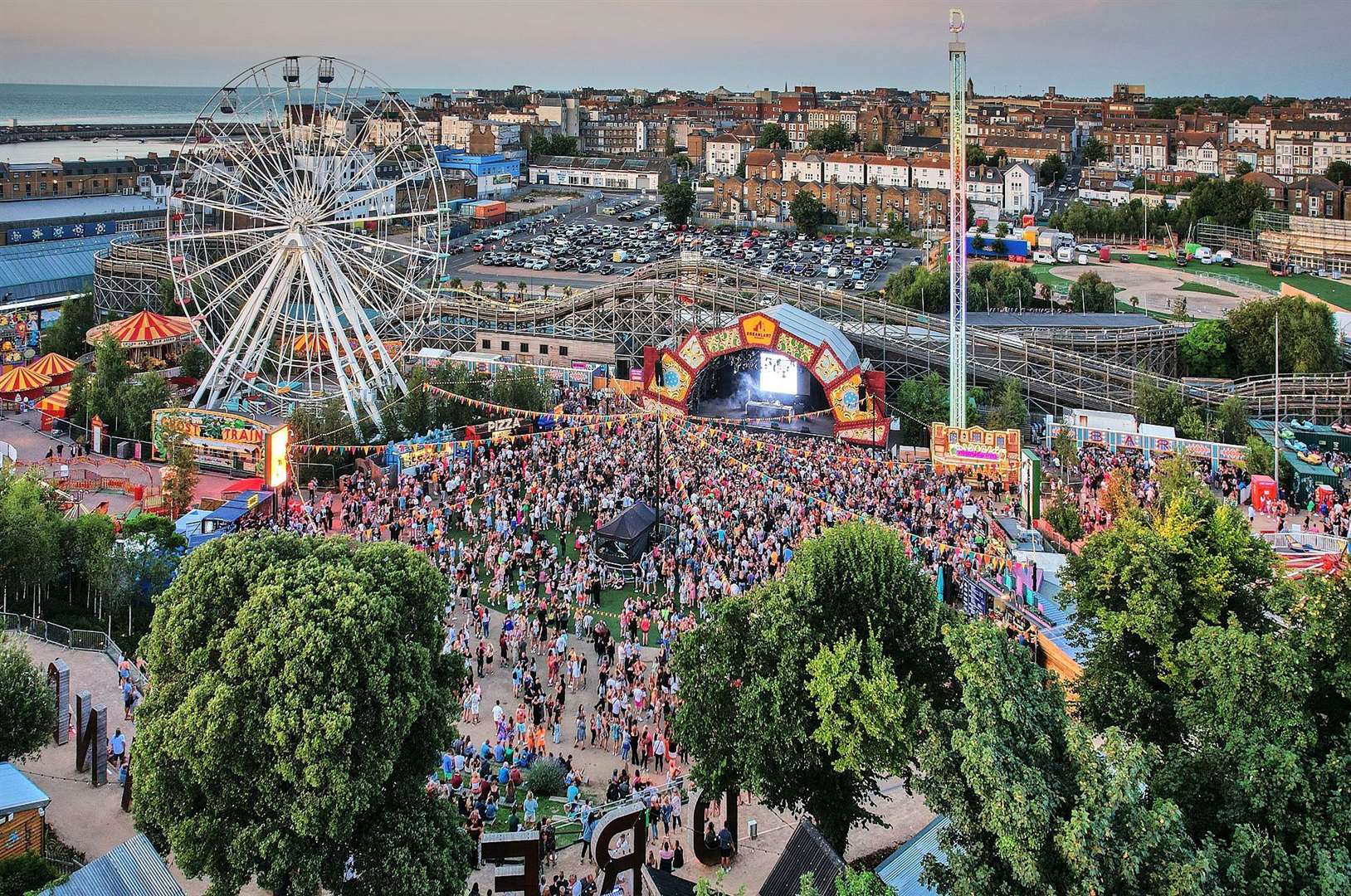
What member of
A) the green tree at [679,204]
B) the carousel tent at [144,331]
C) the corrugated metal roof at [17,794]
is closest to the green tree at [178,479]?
the corrugated metal roof at [17,794]

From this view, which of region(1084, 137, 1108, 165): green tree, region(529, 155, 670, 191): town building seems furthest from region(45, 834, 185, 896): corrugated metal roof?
region(1084, 137, 1108, 165): green tree

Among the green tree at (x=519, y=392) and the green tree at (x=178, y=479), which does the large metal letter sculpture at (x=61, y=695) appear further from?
the green tree at (x=519, y=392)

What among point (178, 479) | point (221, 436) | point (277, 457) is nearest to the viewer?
point (277, 457)

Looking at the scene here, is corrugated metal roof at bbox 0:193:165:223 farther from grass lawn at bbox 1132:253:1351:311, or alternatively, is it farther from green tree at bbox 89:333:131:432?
grass lawn at bbox 1132:253:1351:311

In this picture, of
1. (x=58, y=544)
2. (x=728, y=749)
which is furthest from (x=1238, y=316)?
(x=58, y=544)

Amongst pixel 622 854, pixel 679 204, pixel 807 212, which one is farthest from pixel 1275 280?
pixel 622 854

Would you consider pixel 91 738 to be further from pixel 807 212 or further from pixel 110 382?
pixel 807 212

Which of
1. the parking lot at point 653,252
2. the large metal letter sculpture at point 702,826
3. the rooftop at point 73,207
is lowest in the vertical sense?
the large metal letter sculpture at point 702,826
